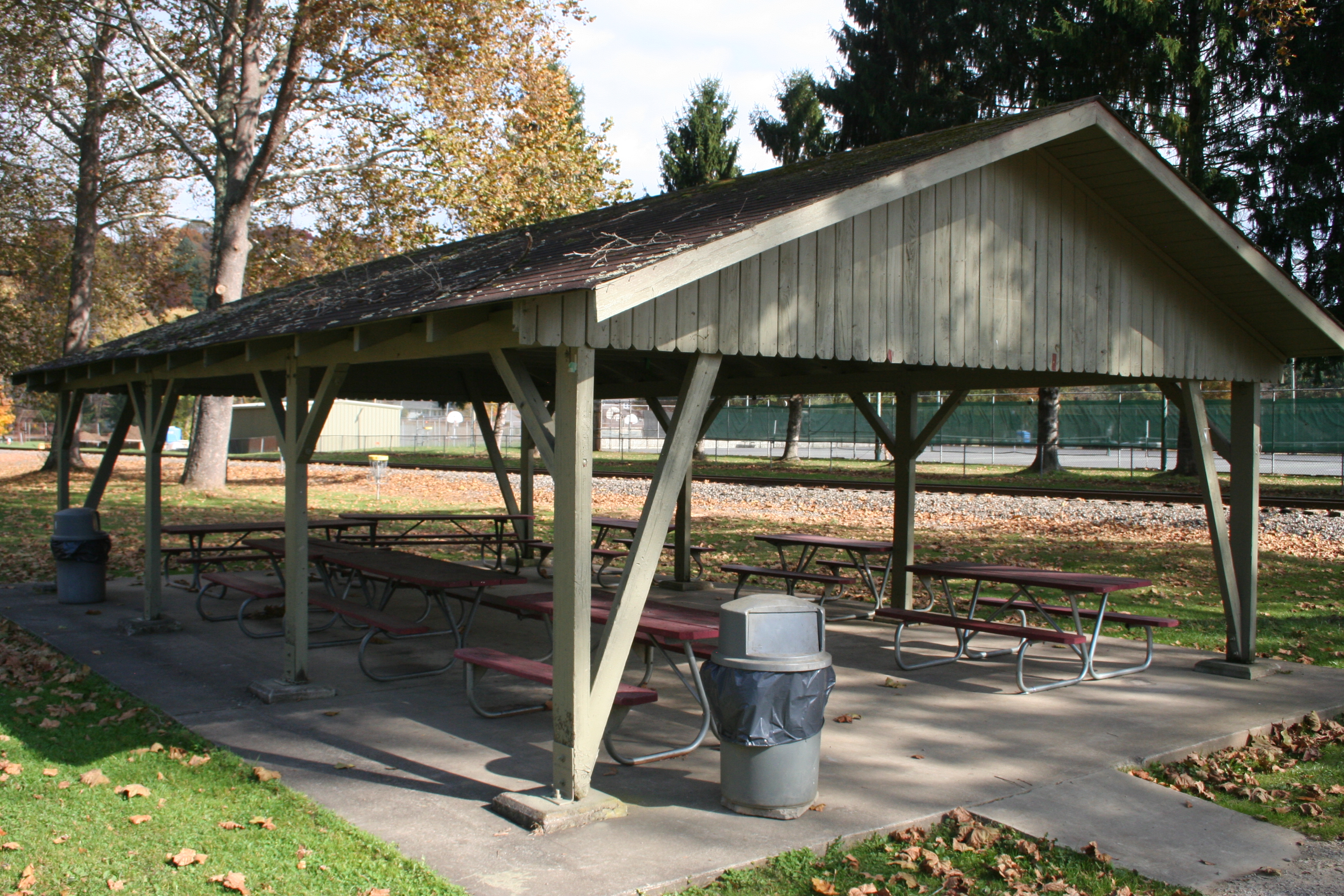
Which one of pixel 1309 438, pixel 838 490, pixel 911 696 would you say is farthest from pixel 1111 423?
pixel 911 696

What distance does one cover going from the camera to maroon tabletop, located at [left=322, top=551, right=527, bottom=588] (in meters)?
8.21

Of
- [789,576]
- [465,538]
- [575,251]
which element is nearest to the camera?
[575,251]

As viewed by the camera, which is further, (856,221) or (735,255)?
(856,221)

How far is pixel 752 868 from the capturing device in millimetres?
4293

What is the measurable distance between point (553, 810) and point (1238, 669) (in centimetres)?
567

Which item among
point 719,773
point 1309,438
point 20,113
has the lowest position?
point 719,773

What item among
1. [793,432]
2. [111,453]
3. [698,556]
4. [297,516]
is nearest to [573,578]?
[297,516]

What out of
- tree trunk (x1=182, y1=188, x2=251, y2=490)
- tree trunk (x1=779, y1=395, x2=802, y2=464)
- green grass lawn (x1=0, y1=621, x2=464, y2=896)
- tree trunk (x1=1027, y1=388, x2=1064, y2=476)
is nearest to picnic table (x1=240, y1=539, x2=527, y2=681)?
green grass lawn (x1=0, y1=621, x2=464, y2=896)

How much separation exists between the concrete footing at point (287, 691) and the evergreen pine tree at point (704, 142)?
34014mm

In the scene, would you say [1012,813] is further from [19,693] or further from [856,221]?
[19,693]

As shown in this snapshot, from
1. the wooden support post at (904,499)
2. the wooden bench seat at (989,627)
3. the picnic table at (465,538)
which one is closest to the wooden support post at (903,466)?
the wooden support post at (904,499)

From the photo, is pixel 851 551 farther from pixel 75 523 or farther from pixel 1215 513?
pixel 75 523

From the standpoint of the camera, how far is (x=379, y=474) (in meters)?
26.0

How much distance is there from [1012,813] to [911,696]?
7.47ft
